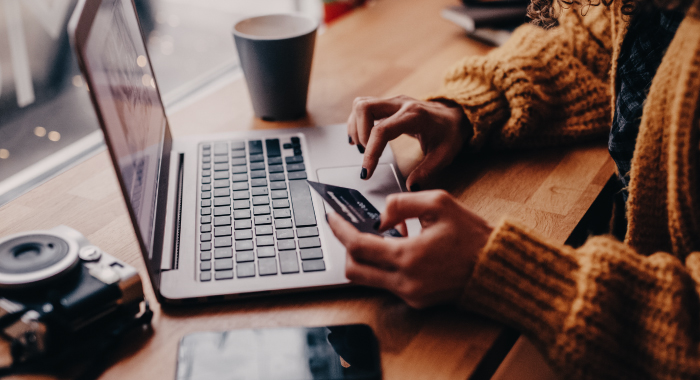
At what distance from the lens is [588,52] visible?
0.79 meters

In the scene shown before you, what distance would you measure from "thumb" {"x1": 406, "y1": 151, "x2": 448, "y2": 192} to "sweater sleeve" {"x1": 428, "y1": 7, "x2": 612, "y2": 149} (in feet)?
0.23

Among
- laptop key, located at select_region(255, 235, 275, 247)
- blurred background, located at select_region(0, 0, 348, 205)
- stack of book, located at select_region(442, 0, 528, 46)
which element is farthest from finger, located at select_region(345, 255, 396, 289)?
stack of book, located at select_region(442, 0, 528, 46)

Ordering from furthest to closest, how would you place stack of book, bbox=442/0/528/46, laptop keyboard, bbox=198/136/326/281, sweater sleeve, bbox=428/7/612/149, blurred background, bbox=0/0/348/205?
stack of book, bbox=442/0/528/46, blurred background, bbox=0/0/348/205, sweater sleeve, bbox=428/7/612/149, laptop keyboard, bbox=198/136/326/281

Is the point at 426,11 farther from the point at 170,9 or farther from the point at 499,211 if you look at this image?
the point at 170,9

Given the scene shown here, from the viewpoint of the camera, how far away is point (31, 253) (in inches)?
17.5

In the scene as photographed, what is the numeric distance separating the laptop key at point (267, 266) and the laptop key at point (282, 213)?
74 millimetres

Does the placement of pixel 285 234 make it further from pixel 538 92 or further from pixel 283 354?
pixel 538 92

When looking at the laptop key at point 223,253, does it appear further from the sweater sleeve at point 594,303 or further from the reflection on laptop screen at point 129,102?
the sweater sleeve at point 594,303

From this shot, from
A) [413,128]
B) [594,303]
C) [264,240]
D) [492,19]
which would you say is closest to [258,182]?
[264,240]

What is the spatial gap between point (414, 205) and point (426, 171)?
6.9 inches

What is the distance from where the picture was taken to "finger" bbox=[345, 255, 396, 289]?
0.46m

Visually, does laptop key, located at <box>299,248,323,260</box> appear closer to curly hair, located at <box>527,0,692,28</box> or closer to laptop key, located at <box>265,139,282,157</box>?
laptop key, located at <box>265,139,282,157</box>

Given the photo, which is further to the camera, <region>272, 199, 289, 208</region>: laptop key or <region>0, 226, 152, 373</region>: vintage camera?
<region>272, 199, 289, 208</region>: laptop key

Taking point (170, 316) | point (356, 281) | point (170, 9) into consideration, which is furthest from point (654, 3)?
point (170, 9)
